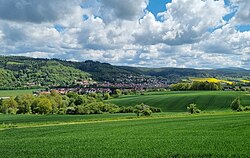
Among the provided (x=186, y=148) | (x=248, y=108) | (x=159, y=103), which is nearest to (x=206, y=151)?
(x=186, y=148)

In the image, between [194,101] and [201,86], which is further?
[201,86]

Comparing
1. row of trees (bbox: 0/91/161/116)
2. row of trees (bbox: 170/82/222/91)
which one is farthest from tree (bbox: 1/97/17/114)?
row of trees (bbox: 170/82/222/91)

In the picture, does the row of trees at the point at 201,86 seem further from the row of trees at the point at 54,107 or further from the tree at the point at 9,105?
the tree at the point at 9,105

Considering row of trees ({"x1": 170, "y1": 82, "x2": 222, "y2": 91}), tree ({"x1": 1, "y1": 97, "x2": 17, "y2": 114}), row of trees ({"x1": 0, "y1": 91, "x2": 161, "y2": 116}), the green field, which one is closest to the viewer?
row of trees ({"x1": 0, "y1": 91, "x2": 161, "y2": 116})

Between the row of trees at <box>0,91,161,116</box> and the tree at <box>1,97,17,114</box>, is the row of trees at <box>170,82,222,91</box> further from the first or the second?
the tree at <box>1,97,17,114</box>

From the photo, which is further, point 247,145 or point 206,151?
point 247,145

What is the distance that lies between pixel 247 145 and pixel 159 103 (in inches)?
4008

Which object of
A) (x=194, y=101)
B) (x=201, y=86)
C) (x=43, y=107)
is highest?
(x=201, y=86)

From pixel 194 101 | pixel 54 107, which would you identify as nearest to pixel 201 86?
pixel 194 101

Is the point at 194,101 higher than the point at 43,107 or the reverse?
higher

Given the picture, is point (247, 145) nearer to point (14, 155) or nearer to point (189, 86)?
point (14, 155)

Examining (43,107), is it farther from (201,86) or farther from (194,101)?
(201,86)

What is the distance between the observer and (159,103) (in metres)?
128

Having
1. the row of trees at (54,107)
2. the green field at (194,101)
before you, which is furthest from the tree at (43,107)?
the green field at (194,101)
